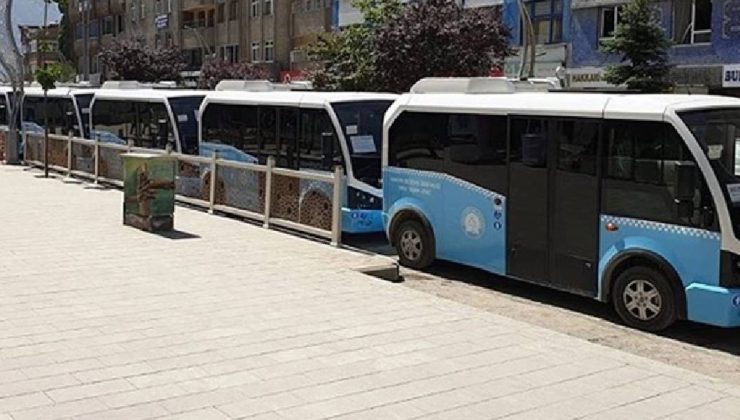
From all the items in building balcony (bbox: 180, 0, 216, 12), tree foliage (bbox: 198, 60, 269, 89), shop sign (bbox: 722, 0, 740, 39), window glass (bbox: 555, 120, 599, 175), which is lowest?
window glass (bbox: 555, 120, 599, 175)

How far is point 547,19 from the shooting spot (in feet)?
117

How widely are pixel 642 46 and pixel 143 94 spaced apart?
50.5 feet

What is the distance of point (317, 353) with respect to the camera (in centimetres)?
733

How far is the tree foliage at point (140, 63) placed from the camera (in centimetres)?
5106

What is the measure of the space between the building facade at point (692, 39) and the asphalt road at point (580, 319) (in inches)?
802

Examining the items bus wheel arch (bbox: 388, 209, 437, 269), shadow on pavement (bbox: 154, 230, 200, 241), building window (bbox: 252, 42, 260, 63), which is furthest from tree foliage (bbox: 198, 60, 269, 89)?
bus wheel arch (bbox: 388, 209, 437, 269)

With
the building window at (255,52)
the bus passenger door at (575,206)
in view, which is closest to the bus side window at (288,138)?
the bus passenger door at (575,206)

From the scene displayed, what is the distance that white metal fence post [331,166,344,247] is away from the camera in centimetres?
1259

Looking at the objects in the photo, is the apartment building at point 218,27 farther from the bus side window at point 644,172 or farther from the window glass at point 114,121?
the bus side window at point 644,172

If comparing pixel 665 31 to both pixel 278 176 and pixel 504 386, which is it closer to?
pixel 278 176

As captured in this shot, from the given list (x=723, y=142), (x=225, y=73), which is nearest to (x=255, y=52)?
(x=225, y=73)

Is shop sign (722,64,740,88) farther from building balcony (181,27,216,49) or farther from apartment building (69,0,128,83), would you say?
apartment building (69,0,128,83)

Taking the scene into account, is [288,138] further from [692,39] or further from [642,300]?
A: [692,39]

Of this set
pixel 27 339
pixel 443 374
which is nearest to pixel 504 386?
pixel 443 374
